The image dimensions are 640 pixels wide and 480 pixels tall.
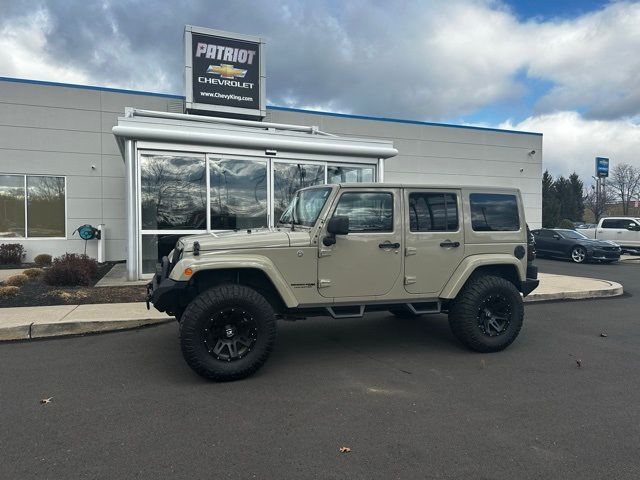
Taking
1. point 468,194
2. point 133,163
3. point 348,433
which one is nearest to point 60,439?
point 348,433

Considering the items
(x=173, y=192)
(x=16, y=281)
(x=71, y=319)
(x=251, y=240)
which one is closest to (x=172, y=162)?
(x=173, y=192)

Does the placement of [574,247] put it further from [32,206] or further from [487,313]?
[32,206]

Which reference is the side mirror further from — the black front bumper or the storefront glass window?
the storefront glass window

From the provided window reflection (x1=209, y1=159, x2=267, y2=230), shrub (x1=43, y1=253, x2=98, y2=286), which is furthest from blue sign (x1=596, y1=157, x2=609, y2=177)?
shrub (x1=43, y1=253, x2=98, y2=286)

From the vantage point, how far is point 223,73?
14.1 meters

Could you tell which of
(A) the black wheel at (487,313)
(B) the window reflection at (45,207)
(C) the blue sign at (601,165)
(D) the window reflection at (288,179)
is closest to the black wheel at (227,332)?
(A) the black wheel at (487,313)

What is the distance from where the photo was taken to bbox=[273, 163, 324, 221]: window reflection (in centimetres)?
1148

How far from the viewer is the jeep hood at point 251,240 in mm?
4527

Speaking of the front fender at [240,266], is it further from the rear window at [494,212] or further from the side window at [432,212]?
the rear window at [494,212]

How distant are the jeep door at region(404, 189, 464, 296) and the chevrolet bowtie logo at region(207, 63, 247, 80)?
35.4 feet

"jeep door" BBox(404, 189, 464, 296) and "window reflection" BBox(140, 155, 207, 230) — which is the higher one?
"window reflection" BBox(140, 155, 207, 230)

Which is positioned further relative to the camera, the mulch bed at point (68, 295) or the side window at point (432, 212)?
the mulch bed at point (68, 295)

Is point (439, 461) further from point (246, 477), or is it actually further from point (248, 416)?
point (248, 416)

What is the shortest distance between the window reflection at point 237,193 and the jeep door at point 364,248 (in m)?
6.57
